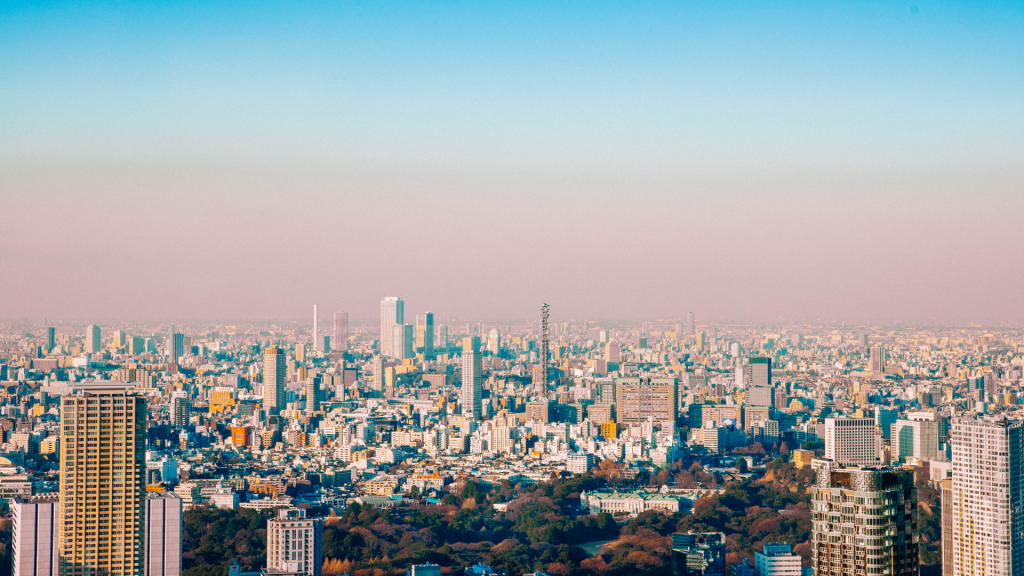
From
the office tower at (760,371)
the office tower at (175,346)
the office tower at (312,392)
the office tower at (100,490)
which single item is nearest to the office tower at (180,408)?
the office tower at (175,346)

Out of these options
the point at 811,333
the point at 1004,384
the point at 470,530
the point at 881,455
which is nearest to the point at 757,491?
the point at 881,455

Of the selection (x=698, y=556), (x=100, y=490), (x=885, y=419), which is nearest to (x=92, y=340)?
(x=885, y=419)

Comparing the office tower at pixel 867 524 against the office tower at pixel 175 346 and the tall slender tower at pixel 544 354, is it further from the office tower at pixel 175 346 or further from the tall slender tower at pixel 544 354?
the tall slender tower at pixel 544 354

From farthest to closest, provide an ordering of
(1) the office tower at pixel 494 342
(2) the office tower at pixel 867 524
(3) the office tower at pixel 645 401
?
1. (1) the office tower at pixel 494 342
2. (3) the office tower at pixel 645 401
3. (2) the office tower at pixel 867 524

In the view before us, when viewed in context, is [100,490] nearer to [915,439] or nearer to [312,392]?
[915,439]

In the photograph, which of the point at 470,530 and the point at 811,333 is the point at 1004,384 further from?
the point at 470,530

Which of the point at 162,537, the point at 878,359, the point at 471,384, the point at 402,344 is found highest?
the point at 402,344
